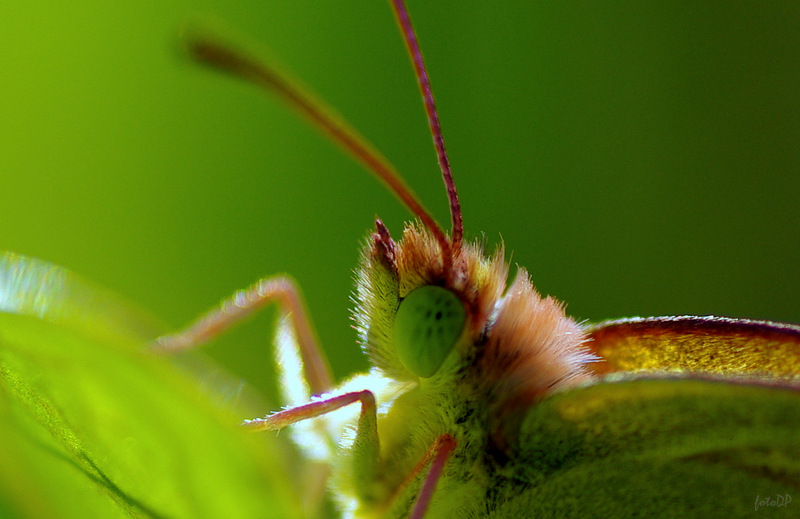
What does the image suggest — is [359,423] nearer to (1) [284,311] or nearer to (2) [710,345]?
(1) [284,311]

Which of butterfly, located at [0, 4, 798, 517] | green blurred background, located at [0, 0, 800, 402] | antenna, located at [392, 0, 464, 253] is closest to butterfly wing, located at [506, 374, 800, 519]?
butterfly, located at [0, 4, 798, 517]

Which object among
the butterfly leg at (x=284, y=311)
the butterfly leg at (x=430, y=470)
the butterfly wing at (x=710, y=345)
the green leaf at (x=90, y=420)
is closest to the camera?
the green leaf at (x=90, y=420)

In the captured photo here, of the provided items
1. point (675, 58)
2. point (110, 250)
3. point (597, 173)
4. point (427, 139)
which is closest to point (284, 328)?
point (110, 250)

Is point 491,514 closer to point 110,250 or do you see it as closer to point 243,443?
point 243,443

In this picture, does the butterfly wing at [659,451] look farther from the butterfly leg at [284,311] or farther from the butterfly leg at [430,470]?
the butterfly leg at [284,311]

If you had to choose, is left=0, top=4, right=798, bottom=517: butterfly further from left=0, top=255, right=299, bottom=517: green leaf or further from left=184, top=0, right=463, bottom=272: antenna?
left=0, top=255, right=299, bottom=517: green leaf

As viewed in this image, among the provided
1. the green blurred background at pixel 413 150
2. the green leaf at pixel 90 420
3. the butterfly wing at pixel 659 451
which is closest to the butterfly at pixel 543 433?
the butterfly wing at pixel 659 451

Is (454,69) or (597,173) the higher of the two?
(454,69)
